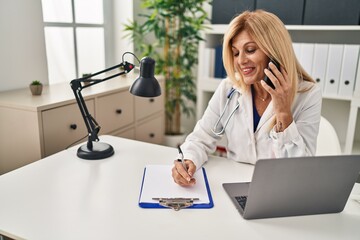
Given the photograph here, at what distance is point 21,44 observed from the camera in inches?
84.4

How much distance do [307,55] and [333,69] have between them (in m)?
0.21

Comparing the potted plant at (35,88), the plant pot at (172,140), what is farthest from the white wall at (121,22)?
the potted plant at (35,88)

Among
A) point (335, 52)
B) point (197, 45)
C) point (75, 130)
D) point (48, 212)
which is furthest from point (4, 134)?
point (335, 52)

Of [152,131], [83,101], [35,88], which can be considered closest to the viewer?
[83,101]

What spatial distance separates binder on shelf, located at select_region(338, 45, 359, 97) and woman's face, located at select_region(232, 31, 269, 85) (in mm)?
1182

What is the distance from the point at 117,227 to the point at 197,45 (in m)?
2.44

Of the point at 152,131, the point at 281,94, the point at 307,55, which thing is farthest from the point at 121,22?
the point at 281,94

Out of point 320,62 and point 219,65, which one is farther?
point 219,65

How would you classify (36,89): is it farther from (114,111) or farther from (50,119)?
(114,111)

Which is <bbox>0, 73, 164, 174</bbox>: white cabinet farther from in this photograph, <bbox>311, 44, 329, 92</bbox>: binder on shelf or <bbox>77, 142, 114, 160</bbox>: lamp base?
<bbox>311, 44, 329, 92</bbox>: binder on shelf

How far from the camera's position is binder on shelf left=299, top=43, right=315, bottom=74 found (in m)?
2.44

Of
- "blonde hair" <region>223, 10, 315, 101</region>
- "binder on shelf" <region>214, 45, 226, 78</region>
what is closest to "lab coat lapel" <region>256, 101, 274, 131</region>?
"blonde hair" <region>223, 10, 315, 101</region>

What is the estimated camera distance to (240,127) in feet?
4.99

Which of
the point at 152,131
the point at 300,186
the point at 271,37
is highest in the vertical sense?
the point at 271,37
